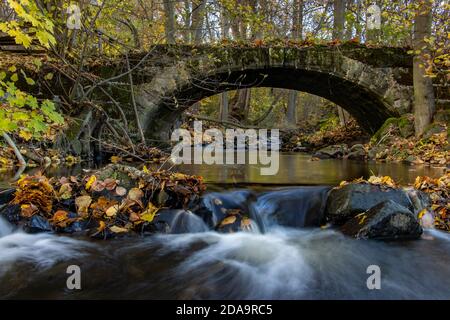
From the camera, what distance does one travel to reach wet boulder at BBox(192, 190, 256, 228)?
156 inches

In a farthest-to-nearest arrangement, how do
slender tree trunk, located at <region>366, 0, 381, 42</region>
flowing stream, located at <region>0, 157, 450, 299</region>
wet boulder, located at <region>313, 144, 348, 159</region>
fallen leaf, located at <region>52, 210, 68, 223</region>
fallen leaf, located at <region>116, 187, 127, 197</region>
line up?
slender tree trunk, located at <region>366, 0, 381, 42</region> → wet boulder, located at <region>313, 144, 348, 159</region> → fallen leaf, located at <region>116, 187, 127, 197</region> → fallen leaf, located at <region>52, 210, 68, 223</region> → flowing stream, located at <region>0, 157, 450, 299</region>

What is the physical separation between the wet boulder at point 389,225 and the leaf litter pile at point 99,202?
177 cm

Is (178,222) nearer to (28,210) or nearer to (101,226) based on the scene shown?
(101,226)

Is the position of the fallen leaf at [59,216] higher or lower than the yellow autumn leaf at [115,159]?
lower

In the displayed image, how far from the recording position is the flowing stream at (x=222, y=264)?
254 cm

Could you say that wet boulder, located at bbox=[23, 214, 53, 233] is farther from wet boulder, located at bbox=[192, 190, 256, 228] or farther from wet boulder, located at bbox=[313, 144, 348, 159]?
wet boulder, located at bbox=[313, 144, 348, 159]

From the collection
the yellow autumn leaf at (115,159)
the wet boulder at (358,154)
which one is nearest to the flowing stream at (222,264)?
the yellow autumn leaf at (115,159)

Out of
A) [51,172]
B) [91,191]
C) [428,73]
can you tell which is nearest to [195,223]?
[91,191]

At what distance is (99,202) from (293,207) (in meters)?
2.25

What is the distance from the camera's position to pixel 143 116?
994cm

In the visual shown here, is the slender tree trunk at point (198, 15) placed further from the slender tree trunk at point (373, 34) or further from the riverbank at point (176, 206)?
the slender tree trunk at point (373, 34)

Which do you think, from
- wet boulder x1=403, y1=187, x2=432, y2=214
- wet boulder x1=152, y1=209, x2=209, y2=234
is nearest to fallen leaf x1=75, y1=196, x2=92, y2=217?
wet boulder x1=152, y1=209, x2=209, y2=234

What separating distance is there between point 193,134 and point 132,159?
809 centimetres

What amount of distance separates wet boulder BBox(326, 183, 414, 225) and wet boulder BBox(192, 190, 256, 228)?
98cm
